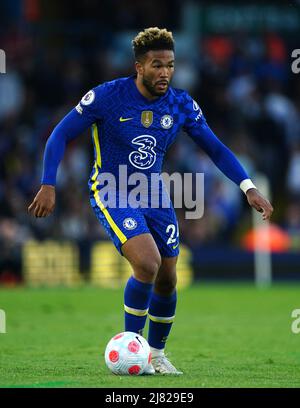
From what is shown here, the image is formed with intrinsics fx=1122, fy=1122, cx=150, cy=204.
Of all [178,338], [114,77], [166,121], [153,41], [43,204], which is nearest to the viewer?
[43,204]

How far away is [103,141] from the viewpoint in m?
8.24

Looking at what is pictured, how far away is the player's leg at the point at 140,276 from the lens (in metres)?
7.83

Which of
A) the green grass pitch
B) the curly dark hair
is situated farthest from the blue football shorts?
the curly dark hair

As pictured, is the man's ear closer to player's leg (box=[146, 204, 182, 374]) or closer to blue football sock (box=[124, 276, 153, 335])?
player's leg (box=[146, 204, 182, 374])

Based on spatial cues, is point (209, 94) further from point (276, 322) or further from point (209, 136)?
point (209, 136)

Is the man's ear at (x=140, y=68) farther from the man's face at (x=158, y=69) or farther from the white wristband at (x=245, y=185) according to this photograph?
the white wristband at (x=245, y=185)

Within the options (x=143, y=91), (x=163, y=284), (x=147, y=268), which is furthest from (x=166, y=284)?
(x=143, y=91)

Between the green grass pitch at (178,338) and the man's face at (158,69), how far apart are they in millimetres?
2075

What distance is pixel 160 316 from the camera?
27.6ft

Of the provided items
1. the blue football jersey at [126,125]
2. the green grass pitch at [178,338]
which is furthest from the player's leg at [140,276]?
the blue football jersey at [126,125]

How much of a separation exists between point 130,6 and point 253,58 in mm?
2570

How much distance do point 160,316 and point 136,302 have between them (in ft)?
1.58

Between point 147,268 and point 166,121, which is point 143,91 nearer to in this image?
point 166,121

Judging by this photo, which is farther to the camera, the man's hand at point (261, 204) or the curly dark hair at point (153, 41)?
the man's hand at point (261, 204)
